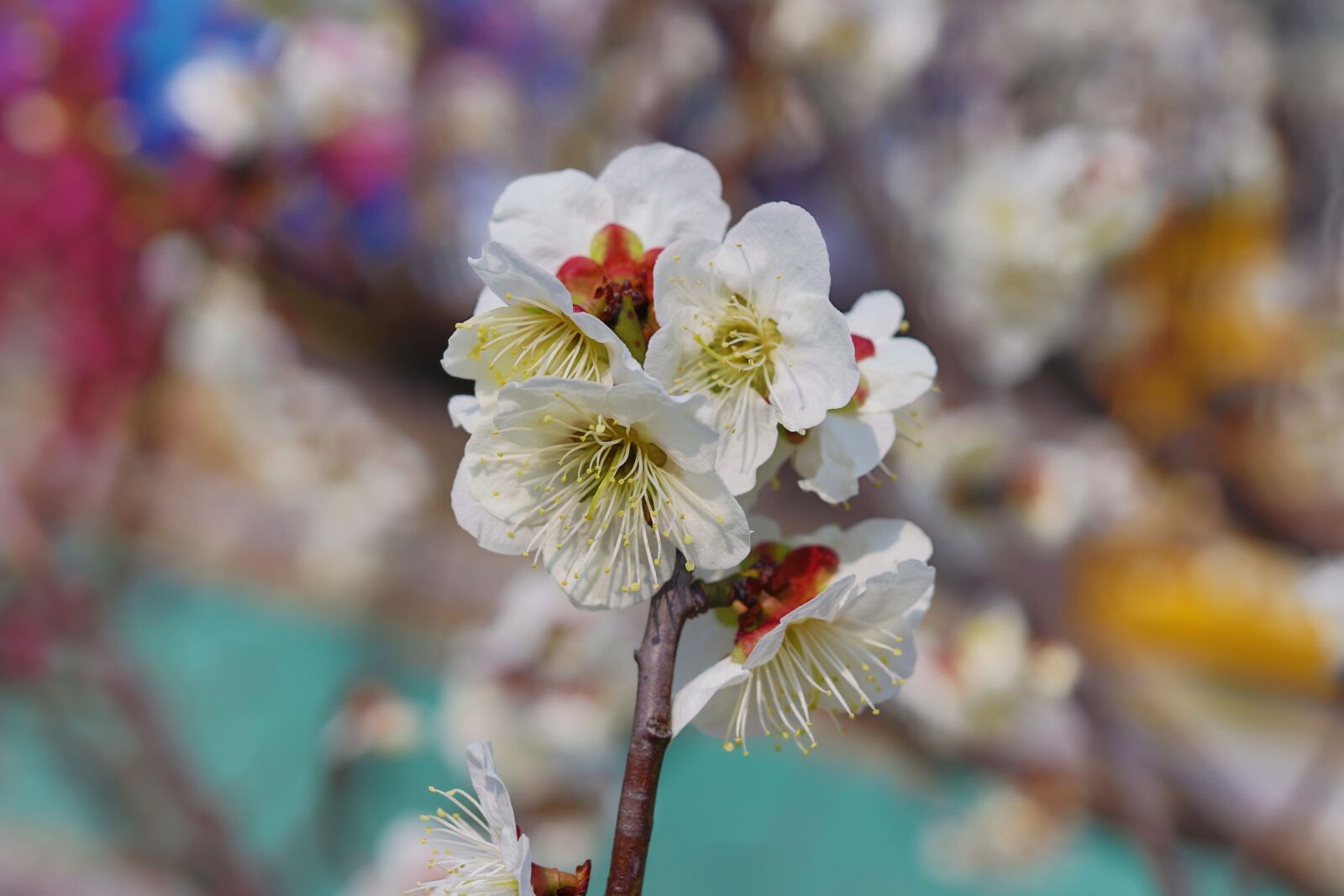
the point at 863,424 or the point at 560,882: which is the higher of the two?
the point at 863,424

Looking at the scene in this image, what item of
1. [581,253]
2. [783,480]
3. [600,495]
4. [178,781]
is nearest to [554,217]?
[581,253]

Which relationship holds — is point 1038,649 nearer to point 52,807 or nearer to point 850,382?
point 850,382

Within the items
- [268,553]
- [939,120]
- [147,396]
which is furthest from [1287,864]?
[268,553]

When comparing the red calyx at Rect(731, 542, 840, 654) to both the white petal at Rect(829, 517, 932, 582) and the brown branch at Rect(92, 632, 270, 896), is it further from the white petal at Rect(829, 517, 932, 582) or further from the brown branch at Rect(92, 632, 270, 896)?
the brown branch at Rect(92, 632, 270, 896)

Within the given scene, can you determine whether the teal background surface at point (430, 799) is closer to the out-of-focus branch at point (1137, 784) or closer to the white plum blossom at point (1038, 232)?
the out-of-focus branch at point (1137, 784)

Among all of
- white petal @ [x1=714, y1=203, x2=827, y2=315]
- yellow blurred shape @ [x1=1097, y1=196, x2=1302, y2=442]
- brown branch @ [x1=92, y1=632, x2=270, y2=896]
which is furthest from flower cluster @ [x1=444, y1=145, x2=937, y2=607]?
yellow blurred shape @ [x1=1097, y1=196, x2=1302, y2=442]

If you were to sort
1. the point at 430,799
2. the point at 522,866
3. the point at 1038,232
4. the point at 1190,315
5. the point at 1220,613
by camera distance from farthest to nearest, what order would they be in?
1. the point at 1220,613
2. the point at 430,799
3. the point at 1190,315
4. the point at 1038,232
5. the point at 522,866

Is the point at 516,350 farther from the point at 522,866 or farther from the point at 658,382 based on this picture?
the point at 522,866
